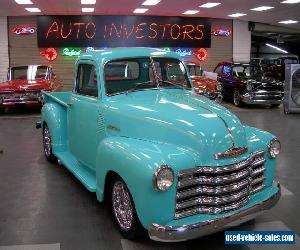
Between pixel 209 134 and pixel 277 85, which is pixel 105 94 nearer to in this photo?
pixel 209 134

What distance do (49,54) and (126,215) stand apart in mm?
16549

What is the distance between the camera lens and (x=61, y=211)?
4.59 m

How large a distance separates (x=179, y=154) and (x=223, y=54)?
59.5ft

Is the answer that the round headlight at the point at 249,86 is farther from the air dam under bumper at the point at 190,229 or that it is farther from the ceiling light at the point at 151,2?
the air dam under bumper at the point at 190,229

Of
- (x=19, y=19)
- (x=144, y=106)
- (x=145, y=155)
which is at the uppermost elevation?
(x=19, y=19)

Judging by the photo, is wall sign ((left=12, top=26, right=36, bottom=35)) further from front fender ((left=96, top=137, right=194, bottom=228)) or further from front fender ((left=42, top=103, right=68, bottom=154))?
front fender ((left=96, top=137, right=194, bottom=228))

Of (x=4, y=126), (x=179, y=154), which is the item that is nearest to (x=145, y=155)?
(x=179, y=154)

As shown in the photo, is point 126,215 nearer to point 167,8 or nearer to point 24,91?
point 24,91

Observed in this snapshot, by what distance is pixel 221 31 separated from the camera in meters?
20.6

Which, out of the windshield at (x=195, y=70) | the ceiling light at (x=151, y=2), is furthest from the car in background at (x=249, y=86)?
the ceiling light at (x=151, y=2)

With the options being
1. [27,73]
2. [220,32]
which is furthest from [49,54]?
[220,32]

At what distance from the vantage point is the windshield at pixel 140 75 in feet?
15.7

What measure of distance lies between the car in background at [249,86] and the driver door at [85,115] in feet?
30.2

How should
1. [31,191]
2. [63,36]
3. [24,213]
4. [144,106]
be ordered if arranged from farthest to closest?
[63,36]
[31,191]
[24,213]
[144,106]
